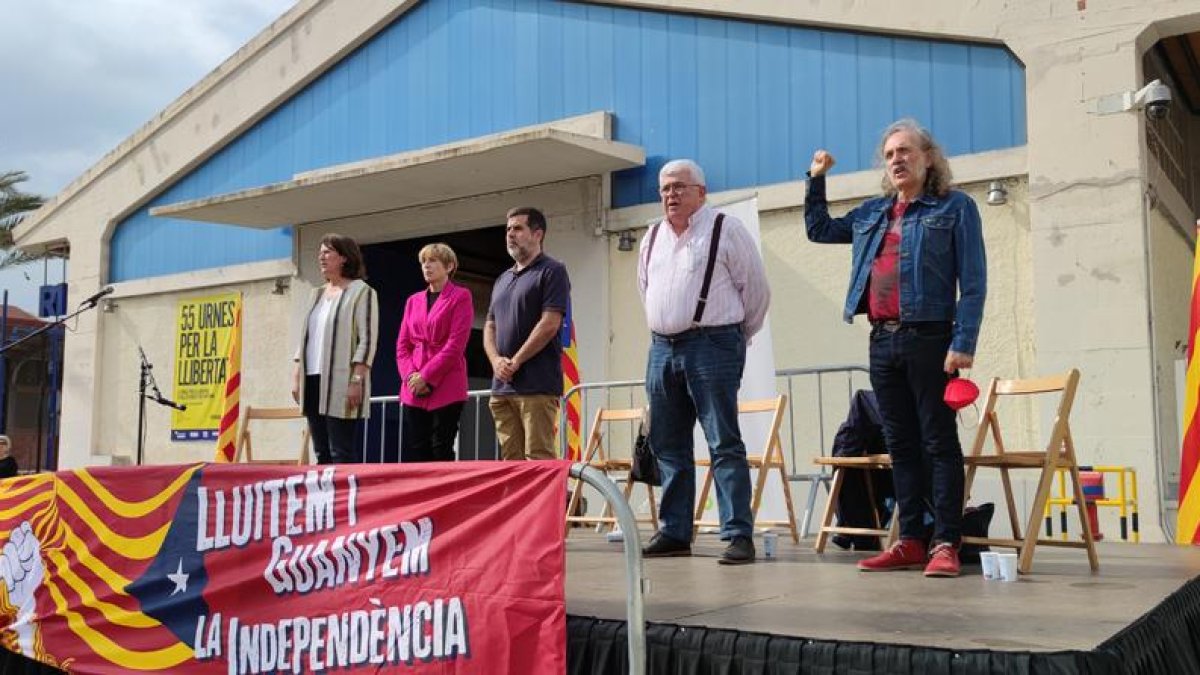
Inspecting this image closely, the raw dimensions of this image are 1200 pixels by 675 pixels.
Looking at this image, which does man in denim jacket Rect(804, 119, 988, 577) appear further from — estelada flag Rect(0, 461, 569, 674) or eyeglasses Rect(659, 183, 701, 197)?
estelada flag Rect(0, 461, 569, 674)

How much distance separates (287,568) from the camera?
10.9 ft

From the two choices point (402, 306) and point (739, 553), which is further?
point (402, 306)

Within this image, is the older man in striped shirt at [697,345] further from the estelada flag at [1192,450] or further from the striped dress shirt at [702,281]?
the estelada flag at [1192,450]

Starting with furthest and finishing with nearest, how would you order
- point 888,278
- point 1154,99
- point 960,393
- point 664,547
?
point 1154,99 < point 664,547 < point 888,278 < point 960,393

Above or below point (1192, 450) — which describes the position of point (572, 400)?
above

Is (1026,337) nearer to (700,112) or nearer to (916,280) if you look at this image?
(700,112)

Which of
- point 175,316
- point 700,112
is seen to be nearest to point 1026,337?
point 700,112

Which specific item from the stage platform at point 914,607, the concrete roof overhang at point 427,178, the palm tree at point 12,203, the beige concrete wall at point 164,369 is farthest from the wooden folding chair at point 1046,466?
the palm tree at point 12,203

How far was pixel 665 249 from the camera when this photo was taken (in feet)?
14.7

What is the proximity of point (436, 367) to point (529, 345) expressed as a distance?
57cm

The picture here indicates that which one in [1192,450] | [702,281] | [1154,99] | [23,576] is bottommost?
[23,576]

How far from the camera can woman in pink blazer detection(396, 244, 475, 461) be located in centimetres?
534

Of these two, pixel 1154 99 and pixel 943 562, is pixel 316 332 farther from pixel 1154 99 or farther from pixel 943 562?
pixel 1154 99

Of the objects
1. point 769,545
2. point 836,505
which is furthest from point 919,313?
point 836,505
